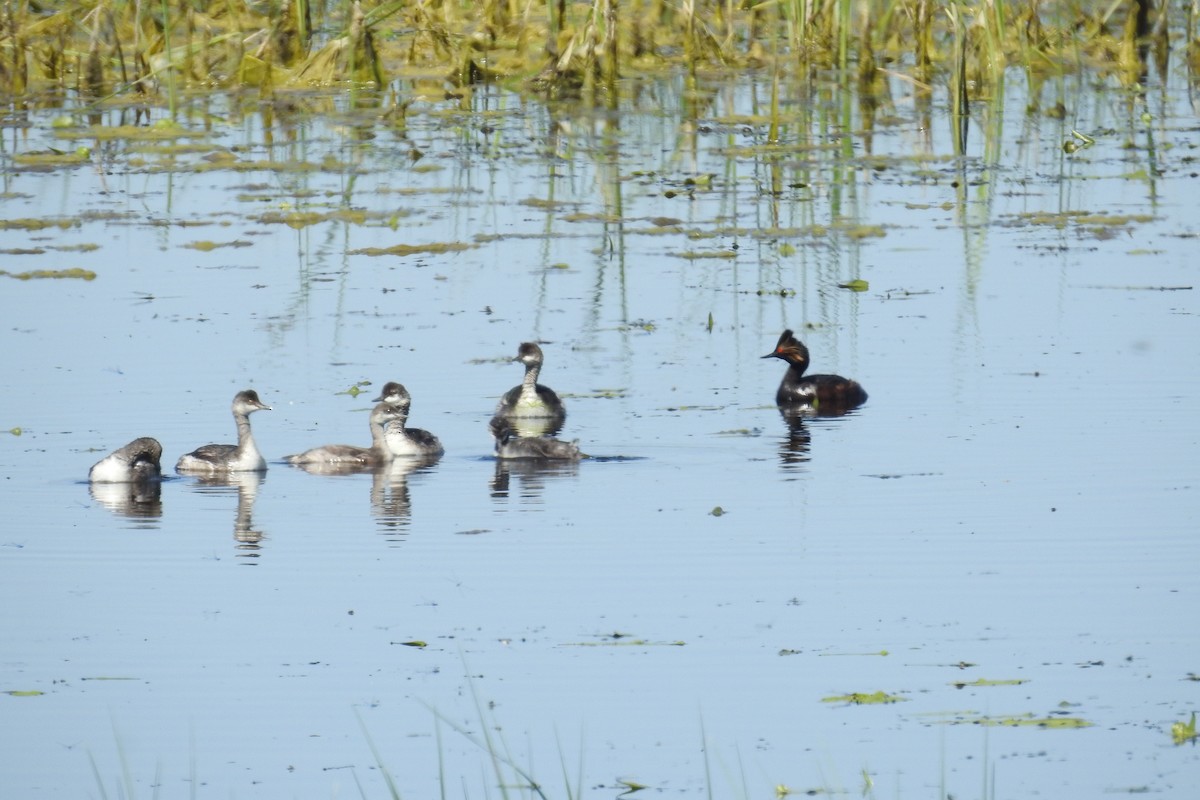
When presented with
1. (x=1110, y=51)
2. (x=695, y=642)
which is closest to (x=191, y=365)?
(x=695, y=642)

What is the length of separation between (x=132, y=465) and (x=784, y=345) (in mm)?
4270

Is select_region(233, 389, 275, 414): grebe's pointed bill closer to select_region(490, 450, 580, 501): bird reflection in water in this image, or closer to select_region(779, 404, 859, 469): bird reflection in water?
select_region(490, 450, 580, 501): bird reflection in water

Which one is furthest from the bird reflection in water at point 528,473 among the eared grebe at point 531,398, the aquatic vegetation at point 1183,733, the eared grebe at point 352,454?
the aquatic vegetation at point 1183,733

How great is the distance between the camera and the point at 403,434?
12047 millimetres

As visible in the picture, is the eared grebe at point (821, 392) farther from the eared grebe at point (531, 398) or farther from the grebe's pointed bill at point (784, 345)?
the eared grebe at point (531, 398)

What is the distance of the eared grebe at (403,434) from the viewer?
39.2ft

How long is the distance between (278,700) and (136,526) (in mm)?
3166

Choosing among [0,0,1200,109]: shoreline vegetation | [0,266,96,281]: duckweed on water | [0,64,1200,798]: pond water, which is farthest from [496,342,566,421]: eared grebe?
[0,0,1200,109]: shoreline vegetation

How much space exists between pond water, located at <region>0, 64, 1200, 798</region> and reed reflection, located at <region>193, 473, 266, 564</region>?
0.04m

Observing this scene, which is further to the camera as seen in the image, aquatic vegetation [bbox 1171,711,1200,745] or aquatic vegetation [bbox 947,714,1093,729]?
aquatic vegetation [bbox 947,714,1093,729]

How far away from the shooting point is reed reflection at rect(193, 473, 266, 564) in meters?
9.83

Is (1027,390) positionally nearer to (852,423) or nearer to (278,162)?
(852,423)

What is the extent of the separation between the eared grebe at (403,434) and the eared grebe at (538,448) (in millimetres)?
380

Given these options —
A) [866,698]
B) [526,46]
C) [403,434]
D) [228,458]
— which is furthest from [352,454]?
[526,46]
